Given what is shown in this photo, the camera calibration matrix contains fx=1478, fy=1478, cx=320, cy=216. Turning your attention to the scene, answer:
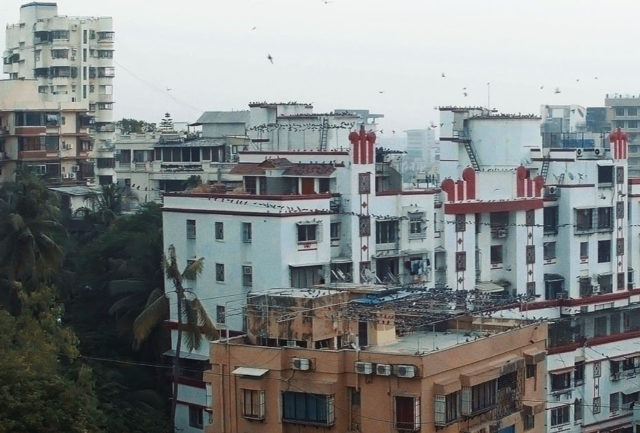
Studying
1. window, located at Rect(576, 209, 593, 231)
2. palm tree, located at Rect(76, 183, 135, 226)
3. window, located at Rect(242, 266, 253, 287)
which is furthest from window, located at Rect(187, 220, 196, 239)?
window, located at Rect(576, 209, 593, 231)

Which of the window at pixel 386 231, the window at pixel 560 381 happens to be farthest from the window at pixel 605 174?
the window at pixel 386 231

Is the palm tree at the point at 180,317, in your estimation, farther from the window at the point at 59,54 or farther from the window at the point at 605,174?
the window at the point at 59,54

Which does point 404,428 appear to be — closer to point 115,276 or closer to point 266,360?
point 266,360

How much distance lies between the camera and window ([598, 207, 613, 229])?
55844 millimetres

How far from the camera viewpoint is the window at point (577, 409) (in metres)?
50.3

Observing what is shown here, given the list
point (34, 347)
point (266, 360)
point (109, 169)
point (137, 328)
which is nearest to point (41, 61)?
point (109, 169)

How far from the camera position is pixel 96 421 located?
38094mm

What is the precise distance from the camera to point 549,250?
5500cm

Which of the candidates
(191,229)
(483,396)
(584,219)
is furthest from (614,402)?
(483,396)

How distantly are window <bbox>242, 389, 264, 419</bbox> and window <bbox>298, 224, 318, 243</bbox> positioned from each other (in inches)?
511

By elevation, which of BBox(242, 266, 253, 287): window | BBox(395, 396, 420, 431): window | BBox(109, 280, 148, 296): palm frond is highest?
BBox(242, 266, 253, 287): window

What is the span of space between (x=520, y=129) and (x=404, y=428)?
25.9 m

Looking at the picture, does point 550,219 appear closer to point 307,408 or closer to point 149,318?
point 149,318

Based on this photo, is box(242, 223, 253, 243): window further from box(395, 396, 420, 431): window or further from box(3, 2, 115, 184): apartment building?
box(3, 2, 115, 184): apartment building
